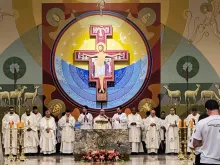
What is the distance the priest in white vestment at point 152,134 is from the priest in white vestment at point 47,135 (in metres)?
3.35

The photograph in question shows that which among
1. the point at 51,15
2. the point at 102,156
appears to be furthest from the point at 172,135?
the point at 51,15

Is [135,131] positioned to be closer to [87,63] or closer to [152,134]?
[152,134]

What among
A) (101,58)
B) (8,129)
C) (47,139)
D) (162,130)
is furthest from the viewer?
(101,58)

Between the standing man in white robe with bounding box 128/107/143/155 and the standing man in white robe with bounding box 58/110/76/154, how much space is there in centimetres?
207

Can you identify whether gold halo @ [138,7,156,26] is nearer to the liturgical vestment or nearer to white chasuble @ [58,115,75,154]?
the liturgical vestment

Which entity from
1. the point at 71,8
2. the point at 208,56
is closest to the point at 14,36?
the point at 71,8

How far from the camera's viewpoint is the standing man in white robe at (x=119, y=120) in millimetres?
18828

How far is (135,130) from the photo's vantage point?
19047 mm

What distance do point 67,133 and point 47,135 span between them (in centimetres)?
76

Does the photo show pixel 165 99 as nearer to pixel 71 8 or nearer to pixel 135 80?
pixel 135 80

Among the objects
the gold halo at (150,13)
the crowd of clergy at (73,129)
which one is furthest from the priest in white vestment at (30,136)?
the gold halo at (150,13)

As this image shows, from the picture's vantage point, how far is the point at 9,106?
19453 mm

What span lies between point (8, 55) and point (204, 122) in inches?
577

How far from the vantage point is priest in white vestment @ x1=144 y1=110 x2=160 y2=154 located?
18.9 m
